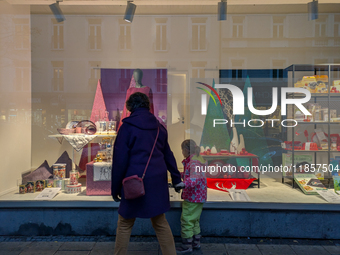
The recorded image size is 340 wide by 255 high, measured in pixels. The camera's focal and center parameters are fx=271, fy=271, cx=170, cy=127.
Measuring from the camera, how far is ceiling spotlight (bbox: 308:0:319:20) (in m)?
3.69

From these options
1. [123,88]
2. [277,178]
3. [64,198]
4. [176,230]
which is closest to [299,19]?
[277,178]

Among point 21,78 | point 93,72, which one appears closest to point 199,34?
point 93,72

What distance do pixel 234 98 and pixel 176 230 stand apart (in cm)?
185

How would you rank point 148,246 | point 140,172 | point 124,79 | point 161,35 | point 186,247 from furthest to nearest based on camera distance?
point 124,79 → point 161,35 → point 148,246 → point 186,247 → point 140,172

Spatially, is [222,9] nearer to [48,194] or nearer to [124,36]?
[124,36]

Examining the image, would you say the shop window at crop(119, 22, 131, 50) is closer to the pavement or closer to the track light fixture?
the track light fixture

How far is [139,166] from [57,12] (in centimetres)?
298

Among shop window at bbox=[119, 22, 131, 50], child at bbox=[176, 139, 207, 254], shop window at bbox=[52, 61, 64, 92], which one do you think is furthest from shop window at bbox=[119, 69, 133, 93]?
child at bbox=[176, 139, 207, 254]

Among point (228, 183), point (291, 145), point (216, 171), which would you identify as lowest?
point (228, 183)

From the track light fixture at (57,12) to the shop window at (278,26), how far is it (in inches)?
120

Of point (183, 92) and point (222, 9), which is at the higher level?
point (222, 9)

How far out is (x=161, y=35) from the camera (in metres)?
4.03

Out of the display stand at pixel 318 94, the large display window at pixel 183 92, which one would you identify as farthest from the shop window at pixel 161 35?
the display stand at pixel 318 94

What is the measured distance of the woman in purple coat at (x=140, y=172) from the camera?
226 cm
